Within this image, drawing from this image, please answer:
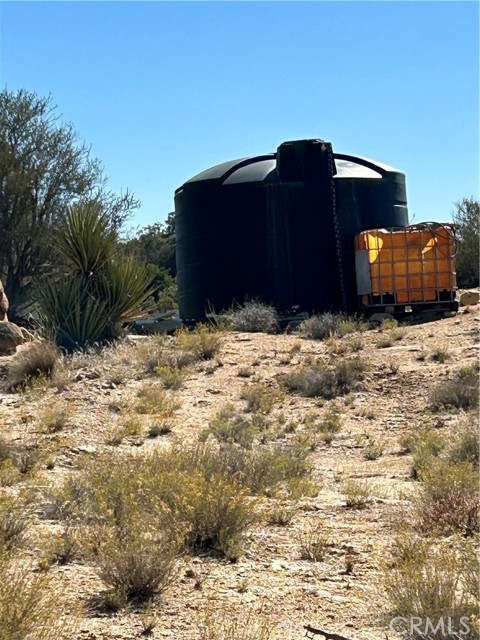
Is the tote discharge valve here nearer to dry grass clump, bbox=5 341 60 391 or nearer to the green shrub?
dry grass clump, bbox=5 341 60 391

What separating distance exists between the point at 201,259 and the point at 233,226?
122cm

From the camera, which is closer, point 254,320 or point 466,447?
point 466,447

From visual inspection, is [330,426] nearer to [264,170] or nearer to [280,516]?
[280,516]

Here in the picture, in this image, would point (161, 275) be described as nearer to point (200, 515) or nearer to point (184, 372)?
point (184, 372)

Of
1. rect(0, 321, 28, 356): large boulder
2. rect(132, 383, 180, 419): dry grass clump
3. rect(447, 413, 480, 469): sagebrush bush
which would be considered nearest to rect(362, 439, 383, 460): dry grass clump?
rect(447, 413, 480, 469): sagebrush bush

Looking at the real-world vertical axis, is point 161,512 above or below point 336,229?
below

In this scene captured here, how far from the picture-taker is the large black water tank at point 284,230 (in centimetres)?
2375

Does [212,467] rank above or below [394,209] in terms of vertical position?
below

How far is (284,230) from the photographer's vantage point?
23.8 m

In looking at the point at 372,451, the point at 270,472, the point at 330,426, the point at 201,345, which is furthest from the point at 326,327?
the point at 270,472

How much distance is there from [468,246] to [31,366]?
902 inches

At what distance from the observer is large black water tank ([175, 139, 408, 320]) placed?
23.8 meters

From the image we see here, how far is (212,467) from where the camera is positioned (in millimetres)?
8734

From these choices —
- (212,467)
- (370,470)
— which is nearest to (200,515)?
(212,467)
